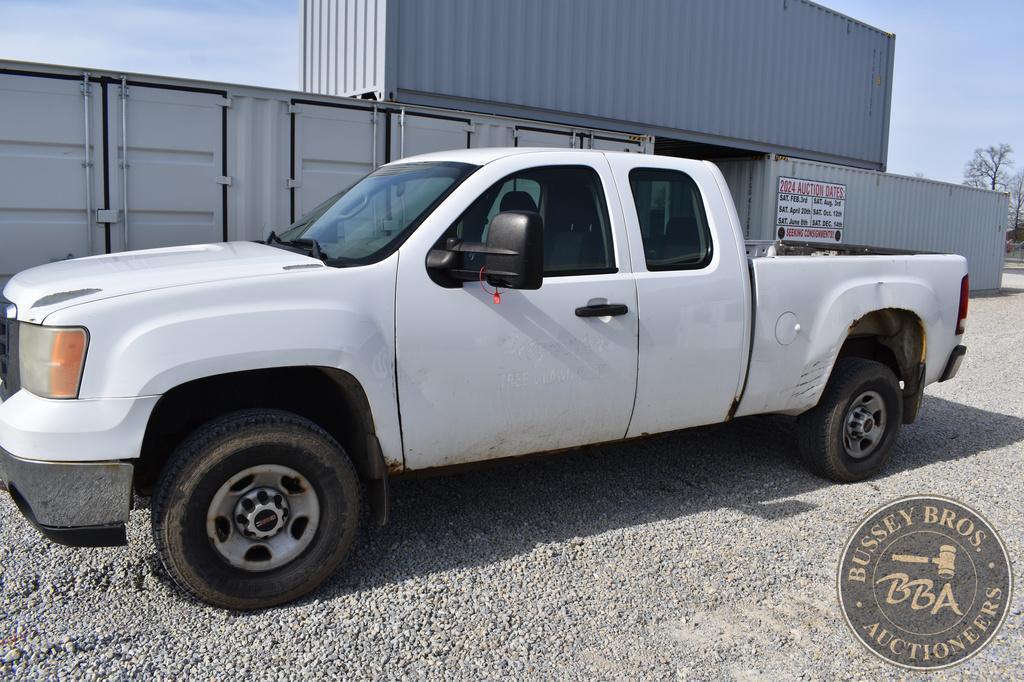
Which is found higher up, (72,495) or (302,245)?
(302,245)

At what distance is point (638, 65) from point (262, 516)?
1090 cm

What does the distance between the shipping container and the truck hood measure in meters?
3.68

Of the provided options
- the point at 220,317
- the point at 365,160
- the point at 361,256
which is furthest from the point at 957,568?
the point at 365,160

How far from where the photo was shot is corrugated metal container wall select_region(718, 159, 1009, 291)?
49.0 feet

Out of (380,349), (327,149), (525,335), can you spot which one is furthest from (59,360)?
(327,149)

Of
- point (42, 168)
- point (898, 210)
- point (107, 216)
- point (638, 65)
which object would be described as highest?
point (638, 65)

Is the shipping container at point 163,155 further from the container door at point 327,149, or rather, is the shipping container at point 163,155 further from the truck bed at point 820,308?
the truck bed at point 820,308

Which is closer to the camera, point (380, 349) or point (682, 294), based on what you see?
point (380, 349)

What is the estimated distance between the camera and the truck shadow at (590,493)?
12.5 ft

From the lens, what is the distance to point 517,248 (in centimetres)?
323

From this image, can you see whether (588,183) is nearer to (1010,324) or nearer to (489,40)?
(489,40)

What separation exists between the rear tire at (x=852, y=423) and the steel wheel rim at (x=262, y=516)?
302cm

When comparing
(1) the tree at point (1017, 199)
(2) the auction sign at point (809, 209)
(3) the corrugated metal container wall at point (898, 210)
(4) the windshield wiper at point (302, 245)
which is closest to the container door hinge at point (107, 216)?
(4) the windshield wiper at point (302, 245)

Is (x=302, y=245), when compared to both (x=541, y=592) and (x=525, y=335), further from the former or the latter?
(x=541, y=592)
